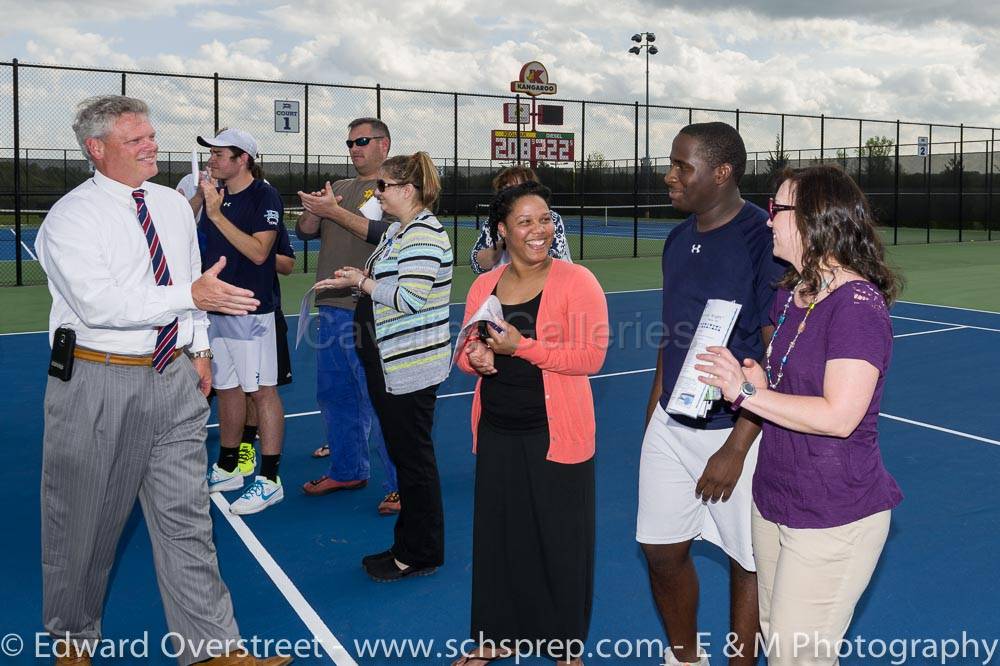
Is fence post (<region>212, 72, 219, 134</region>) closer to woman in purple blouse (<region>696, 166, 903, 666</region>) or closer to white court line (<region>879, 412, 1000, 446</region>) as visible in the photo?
white court line (<region>879, 412, 1000, 446</region>)

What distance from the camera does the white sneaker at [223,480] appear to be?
5.76m

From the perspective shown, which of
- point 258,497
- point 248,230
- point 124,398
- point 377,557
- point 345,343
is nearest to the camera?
point 124,398

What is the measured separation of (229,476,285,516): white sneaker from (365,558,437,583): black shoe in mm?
1138

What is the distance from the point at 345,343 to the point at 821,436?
366cm

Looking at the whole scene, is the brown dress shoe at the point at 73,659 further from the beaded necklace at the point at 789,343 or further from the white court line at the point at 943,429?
the white court line at the point at 943,429

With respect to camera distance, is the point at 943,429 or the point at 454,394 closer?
the point at 943,429

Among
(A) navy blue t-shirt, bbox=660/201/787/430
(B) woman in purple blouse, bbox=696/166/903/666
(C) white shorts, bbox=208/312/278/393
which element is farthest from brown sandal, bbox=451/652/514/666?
(C) white shorts, bbox=208/312/278/393

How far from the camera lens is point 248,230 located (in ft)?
18.1

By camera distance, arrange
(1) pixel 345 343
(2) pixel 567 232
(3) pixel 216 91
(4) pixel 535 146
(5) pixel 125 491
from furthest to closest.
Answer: (2) pixel 567 232
(4) pixel 535 146
(3) pixel 216 91
(1) pixel 345 343
(5) pixel 125 491

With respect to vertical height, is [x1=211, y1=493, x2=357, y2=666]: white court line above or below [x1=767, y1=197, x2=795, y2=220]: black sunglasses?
below

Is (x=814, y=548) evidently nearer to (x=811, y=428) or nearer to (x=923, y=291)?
(x=811, y=428)

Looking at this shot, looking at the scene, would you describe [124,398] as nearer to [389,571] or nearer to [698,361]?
Result: [389,571]

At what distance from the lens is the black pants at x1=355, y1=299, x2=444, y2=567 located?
4.47m

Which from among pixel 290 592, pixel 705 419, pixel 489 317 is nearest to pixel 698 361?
pixel 705 419
